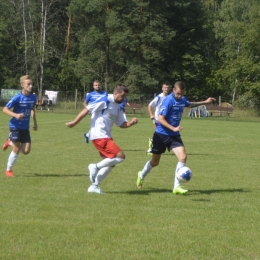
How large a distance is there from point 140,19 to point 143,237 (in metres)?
48.6

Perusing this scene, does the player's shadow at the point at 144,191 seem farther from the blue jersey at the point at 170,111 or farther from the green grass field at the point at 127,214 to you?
the blue jersey at the point at 170,111

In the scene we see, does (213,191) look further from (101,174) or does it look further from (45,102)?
(45,102)

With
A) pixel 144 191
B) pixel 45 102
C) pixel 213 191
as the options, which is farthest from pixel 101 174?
pixel 45 102

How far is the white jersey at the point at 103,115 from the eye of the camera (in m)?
8.98

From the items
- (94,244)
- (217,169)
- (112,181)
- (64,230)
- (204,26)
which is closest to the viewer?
(94,244)

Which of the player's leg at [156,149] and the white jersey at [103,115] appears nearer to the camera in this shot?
the white jersey at [103,115]

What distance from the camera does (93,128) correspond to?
29.9 ft

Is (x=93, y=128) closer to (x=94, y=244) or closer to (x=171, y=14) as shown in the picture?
(x=94, y=244)

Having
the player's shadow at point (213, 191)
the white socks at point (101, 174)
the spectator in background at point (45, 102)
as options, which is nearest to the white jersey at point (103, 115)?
the white socks at point (101, 174)

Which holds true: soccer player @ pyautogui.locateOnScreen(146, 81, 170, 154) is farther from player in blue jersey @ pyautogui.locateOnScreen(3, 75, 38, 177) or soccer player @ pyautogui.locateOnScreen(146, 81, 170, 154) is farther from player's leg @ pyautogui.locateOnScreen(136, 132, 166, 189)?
player's leg @ pyautogui.locateOnScreen(136, 132, 166, 189)

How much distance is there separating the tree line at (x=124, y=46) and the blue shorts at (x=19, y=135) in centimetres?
4179

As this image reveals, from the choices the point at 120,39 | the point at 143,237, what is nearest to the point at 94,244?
the point at 143,237

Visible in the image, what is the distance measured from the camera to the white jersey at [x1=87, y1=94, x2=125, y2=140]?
8977 millimetres

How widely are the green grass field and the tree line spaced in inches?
1605
